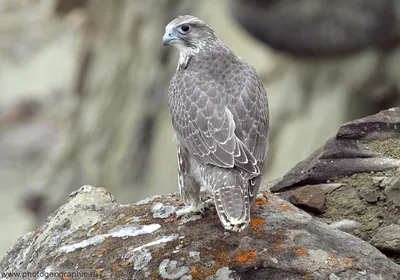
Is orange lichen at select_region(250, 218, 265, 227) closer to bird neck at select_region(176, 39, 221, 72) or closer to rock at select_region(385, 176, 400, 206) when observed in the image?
rock at select_region(385, 176, 400, 206)

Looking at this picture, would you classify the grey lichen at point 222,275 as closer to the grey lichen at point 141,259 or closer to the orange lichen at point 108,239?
the grey lichen at point 141,259

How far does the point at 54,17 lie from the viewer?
30734 millimetres

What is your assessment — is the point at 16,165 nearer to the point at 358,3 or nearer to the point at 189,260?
the point at 358,3

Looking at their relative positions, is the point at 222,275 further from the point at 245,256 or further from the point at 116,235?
the point at 116,235

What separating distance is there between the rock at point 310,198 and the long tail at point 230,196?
0.72 m

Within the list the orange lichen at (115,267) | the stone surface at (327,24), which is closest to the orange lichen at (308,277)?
the orange lichen at (115,267)

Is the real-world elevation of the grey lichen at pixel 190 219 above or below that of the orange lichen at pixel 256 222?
below

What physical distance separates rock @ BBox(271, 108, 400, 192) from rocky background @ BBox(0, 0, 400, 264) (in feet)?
0.11

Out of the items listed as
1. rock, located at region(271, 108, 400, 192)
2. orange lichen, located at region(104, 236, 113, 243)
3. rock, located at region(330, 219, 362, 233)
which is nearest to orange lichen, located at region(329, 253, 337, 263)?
rock, located at region(330, 219, 362, 233)

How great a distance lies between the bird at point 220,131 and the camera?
6.26 metres

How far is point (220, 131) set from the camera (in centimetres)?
671

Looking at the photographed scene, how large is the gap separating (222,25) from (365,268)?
42.6 feet

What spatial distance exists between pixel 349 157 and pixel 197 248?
73.3 inches

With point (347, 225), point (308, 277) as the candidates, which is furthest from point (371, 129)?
point (308, 277)
